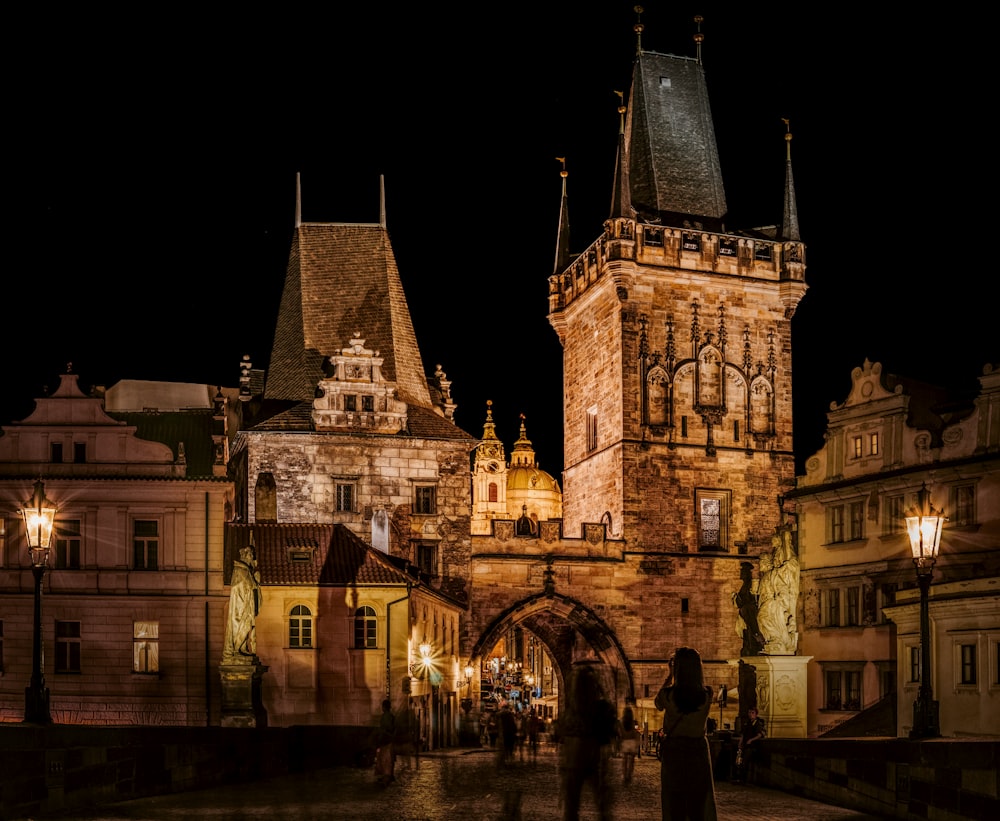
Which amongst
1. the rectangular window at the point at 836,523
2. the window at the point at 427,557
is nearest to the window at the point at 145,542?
the window at the point at 427,557

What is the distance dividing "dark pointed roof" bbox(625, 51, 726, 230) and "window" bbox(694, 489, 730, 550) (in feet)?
30.6

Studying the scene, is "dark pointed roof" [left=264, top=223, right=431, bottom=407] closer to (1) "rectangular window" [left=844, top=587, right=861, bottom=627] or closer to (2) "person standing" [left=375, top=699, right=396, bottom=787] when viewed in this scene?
(1) "rectangular window" [left=844, top=587, right=861, bottom=627]

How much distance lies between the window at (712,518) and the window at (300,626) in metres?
17.5

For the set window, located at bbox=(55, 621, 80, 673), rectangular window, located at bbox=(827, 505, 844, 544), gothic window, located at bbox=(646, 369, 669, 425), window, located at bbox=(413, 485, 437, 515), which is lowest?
window, located at bbox=(55, 621, 80, 673)

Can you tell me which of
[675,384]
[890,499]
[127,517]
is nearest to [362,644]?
[127,517]

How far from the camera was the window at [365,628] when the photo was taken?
37.9 meters

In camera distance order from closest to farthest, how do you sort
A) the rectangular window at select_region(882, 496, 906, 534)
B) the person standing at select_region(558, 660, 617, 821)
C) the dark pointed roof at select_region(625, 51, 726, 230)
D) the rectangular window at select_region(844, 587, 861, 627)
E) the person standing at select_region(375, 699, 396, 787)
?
the person standing at select_region(558, 660, 617, 821) < the person standing at select_region(375, 699, 396, 787) < the rectangular window at select_region(882, 496, 906, 534) < the rectangular window at select_region(844, 587, 861, 627) < the dark pointed roof at select_region(625, 51, 726, 230)

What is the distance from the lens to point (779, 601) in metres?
31.9

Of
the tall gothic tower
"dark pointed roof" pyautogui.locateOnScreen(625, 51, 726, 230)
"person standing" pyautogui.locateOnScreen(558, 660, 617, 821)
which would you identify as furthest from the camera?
"dark pointed roof" pyautogui.locateOnScreen(625, 51, 726, 230)

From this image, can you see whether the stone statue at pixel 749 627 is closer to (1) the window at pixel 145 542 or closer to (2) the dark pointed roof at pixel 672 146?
(1) the window at pixel 145 542

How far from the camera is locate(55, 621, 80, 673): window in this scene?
3584 centimetres

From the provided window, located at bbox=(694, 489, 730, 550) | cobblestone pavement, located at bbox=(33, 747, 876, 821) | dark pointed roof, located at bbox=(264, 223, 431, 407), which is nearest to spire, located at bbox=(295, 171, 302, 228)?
dark pointed roof, located at bbox=(264, 223, 431, 407)

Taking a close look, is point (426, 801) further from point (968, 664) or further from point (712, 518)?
point (712, 518)

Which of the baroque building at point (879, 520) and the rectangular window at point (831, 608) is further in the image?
the rectangular window at point (831, 608)
